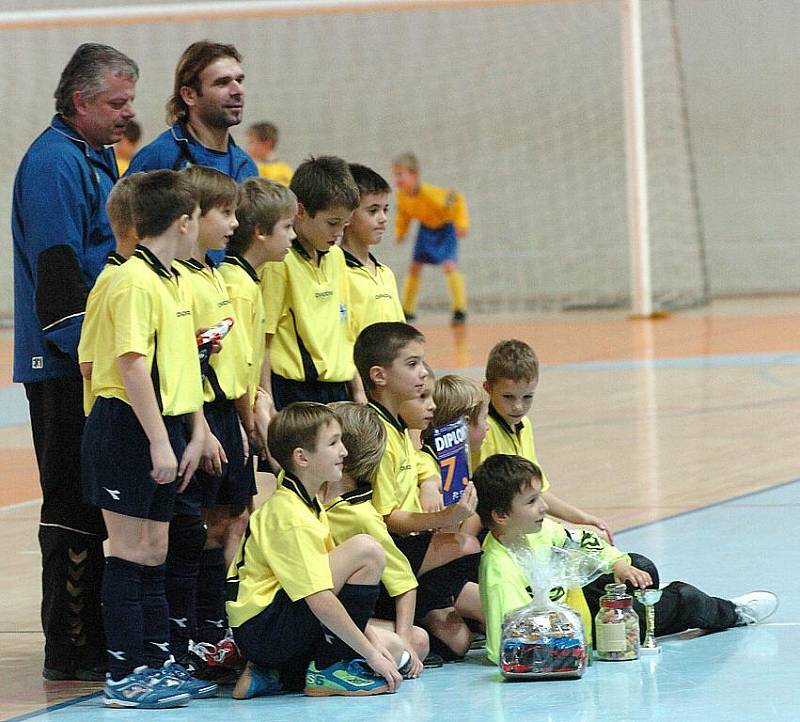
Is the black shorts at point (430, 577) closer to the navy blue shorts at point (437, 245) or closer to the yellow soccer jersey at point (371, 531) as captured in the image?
the yellow soccer jersey at point (371, 531)

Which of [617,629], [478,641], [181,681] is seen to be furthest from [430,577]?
[181,681]

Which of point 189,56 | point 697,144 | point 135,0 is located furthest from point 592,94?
point 189,56

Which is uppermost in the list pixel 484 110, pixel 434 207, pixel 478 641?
pixel 484 110

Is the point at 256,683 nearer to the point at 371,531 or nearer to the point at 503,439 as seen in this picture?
the point at 371,531

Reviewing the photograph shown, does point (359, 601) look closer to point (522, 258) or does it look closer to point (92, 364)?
point (92, 364)

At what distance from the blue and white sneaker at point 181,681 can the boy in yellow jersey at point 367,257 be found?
1.36 meters

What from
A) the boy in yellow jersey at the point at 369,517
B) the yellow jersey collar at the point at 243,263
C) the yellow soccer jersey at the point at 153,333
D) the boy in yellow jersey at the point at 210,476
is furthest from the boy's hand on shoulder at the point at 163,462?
the yellow jersey collar at the point at 243,263

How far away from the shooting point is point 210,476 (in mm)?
4109

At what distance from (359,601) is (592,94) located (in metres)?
12.9

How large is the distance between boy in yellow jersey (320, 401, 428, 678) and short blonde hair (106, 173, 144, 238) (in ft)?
2.51

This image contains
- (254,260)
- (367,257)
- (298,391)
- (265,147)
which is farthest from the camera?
(265,147)

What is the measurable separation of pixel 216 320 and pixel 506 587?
1.10 metres

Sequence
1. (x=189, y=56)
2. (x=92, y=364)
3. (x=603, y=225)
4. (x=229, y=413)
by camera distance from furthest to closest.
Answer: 1. (x=603, y=225)
2. (x=189, y=56)
3. (x=229, y=413)
4. (x=92, y=364)

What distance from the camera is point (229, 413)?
4254 millimetres
